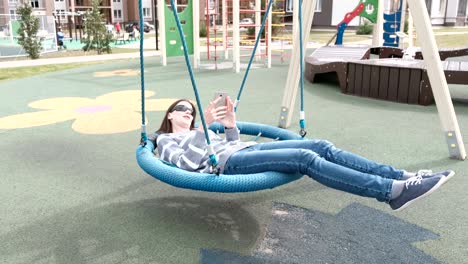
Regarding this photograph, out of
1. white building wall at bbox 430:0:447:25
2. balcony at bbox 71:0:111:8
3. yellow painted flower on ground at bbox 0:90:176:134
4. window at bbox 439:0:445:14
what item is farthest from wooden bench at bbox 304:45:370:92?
balcony at bbox 71:0:111:8

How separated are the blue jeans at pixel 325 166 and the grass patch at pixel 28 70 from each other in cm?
853

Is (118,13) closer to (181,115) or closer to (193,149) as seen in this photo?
(181,115)

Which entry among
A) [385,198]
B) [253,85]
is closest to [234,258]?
[385,198]

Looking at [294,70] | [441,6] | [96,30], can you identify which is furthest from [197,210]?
[441,6]

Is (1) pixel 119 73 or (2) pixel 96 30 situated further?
(2) pixel 96 30

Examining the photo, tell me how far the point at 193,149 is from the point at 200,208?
511 mm

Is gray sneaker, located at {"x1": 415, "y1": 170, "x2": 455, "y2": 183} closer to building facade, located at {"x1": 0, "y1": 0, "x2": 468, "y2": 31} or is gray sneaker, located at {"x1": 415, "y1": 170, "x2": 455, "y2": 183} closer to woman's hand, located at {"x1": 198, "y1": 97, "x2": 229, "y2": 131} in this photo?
woman's hand, located at {"x1": 198, "y1": 97, "x2": 229, "y2": 131}

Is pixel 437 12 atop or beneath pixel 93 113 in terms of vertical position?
atop

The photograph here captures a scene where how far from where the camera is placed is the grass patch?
985cm

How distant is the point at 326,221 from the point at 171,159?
1.07m

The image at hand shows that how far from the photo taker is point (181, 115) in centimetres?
302

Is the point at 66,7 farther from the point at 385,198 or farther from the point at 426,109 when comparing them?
the point at 385,198

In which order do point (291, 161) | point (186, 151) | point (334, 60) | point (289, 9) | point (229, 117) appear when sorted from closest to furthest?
1. point (291, 161)
2. point (186, 151)
3. point (229, 117)
4. point (334, 60)
5. point (289, 9)

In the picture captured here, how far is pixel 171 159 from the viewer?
9.23 ft
